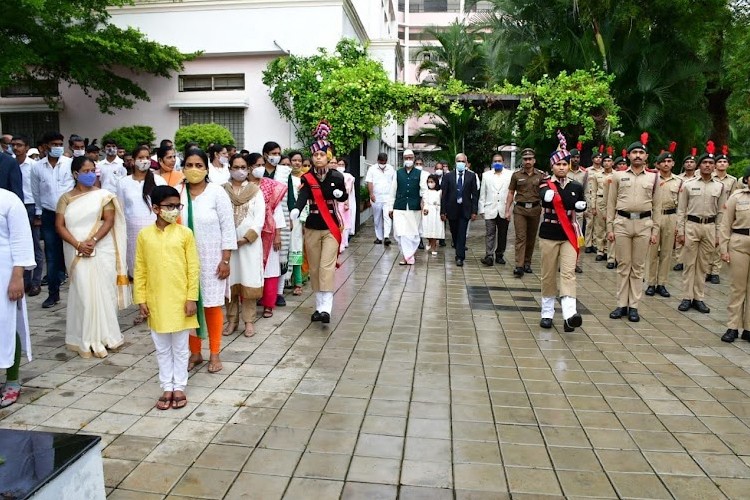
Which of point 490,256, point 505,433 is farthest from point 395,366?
point 490,256

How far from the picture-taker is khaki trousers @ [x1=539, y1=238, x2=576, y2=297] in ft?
22.7

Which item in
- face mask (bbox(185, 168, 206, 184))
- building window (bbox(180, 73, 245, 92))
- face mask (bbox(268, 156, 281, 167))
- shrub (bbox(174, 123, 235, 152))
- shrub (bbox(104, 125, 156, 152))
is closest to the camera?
face mask (bbox(185, 168, 206, 184))

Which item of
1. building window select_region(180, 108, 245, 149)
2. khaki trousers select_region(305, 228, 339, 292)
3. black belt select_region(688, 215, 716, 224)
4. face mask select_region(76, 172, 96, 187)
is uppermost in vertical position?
building window select_region(180, 108, 245, 149)

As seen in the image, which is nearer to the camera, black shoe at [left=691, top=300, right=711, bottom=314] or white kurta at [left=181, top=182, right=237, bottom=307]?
white kurta at [left=181, top=182, right=237, bottom=307]

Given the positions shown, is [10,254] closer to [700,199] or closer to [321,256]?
[321,256]

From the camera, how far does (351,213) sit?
12.5m

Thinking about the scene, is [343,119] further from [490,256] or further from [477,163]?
[477,163]

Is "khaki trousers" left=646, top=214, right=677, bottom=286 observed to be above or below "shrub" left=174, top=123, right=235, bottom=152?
below

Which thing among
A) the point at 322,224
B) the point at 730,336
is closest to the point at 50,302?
the point at 322,224

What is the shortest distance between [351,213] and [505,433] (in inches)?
339

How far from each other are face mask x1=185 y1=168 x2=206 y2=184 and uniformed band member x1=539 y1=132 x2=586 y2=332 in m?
3.86

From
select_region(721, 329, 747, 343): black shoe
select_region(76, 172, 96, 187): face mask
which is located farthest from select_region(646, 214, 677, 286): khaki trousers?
select_region(76, 172, 96, 187): face mask

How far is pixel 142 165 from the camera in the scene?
669 cm

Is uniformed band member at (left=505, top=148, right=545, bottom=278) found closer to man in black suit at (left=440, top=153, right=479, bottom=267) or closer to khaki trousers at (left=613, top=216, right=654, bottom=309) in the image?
man in black suit at (left=440, top=153, right=479, bottom=267)
